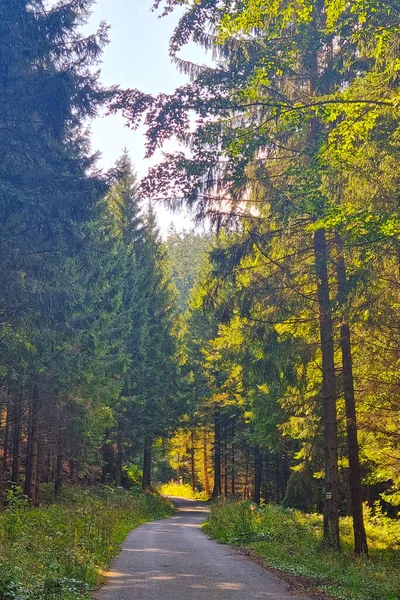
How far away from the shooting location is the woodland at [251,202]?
34.5ft

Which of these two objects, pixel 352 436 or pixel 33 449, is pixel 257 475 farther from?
pixel 352 436

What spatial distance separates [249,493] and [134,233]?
Answer: 87.2 ft

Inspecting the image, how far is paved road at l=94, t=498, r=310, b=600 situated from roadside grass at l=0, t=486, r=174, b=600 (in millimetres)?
428

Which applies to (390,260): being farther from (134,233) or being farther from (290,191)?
(134,233)

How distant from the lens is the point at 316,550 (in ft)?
46.1

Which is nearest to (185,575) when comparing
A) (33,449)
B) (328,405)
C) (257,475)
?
(328,405)

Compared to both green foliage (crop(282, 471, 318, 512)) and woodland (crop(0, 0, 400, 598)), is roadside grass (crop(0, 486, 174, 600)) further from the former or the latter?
green foliage (crop(282, 471, 318, 512))

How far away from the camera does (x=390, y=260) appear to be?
12.6 m

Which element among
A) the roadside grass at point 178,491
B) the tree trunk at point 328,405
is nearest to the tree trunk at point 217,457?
the roadside grass at point 178,491

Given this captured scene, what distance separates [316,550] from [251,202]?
938 cm

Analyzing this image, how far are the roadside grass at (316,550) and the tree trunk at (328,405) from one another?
0.69m

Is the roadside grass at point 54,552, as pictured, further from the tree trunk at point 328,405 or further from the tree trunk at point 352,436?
the tree trunk at point 352,436

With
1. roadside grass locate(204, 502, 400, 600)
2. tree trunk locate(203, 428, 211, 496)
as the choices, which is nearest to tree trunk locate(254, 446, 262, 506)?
roadside grass locate(204, 502, 400, 600)

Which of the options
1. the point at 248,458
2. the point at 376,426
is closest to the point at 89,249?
the point at 376,426
